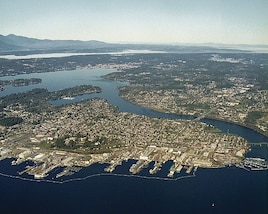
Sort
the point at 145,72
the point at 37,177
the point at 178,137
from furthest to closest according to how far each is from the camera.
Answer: the point at 145,72 → the point at 178,137 → the point at 37,177

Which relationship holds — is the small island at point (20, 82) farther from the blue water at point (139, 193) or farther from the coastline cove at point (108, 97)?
the blue water at point (139, 193)

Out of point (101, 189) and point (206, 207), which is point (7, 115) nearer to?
point (101, 189)

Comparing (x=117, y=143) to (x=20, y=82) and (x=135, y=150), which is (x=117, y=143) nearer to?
(x=135, y=150)

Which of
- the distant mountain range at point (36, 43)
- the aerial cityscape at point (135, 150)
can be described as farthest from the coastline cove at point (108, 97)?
the distant mountain range at point (36, 43)

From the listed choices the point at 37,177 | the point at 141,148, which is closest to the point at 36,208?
the point at 37,177

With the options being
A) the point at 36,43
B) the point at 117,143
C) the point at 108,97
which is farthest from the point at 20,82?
the point at 36,43

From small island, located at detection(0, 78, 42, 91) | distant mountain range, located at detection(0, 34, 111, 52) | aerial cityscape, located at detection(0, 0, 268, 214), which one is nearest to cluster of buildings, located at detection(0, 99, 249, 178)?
aerial cityscape, located at detection(0, 0, 268, 214)

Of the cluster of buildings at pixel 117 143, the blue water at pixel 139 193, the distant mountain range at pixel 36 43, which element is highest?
the distant mountain range at pixel 36 43

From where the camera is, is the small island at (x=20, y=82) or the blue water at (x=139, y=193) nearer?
the blue water at (x=139, y=193)
